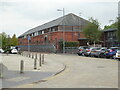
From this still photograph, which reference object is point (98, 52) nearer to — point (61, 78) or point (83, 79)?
point (61, 78)

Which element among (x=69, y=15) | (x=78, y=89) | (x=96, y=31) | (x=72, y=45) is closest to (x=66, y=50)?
(x=72, y=45)

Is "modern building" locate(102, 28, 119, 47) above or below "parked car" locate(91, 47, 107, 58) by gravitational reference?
above

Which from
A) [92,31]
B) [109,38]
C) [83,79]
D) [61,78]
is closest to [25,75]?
[61,78]

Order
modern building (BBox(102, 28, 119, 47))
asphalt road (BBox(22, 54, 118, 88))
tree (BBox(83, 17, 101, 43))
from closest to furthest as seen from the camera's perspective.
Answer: asphalt road (BBox(22, 54, 118, 88)) < tree (BBox(83, 17, 101, 43)) < modern building (BBox(102, 28, 119, 47))

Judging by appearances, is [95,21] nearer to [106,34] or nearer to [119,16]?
[106,34]

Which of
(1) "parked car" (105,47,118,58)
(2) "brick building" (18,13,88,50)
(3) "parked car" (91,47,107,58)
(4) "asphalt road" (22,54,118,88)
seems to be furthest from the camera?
(2) "brick building" (18,13,88,50)

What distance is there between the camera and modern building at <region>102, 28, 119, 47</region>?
178 feet

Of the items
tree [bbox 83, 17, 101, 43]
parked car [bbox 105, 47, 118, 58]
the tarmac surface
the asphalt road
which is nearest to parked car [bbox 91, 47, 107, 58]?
parked car [bbox 105, 47, 118, 58]

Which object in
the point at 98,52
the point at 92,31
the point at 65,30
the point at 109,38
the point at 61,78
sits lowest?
the point at 61,78

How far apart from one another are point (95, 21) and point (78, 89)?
44902 millimetres

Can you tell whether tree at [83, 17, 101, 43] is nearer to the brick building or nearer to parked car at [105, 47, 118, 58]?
the brick building

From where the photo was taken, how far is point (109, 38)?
189ft

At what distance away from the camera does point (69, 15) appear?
2689 inches

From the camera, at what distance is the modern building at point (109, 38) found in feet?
178
